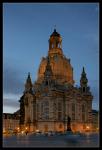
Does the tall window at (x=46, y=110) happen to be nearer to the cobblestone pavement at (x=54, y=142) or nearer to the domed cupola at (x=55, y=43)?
the domed cupola at (x=55, y=43)

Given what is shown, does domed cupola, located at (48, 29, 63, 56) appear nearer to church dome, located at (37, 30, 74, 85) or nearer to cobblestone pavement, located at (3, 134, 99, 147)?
church dome, located at (37, 30, 74, 85)

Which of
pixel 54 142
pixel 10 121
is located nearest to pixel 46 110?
pixel 10 121

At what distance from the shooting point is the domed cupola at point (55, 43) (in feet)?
271

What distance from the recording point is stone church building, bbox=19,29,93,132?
238 feet

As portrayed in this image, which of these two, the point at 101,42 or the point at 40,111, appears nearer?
the point at 101,42

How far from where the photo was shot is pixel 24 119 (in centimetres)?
7869

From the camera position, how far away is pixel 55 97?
73125mm

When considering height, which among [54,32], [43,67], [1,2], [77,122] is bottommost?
[77,122]

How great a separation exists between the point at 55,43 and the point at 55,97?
16.0m

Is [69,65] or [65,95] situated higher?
[69,65]

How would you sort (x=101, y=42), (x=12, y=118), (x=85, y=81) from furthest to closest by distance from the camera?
(x=12, y=118)
(x=85, y=81)
(x=101, y=42)

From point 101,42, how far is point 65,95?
225 feet

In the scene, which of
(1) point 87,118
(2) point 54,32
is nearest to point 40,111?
(1) point 87,118

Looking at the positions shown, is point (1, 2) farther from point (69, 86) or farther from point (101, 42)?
point (69, 86)
